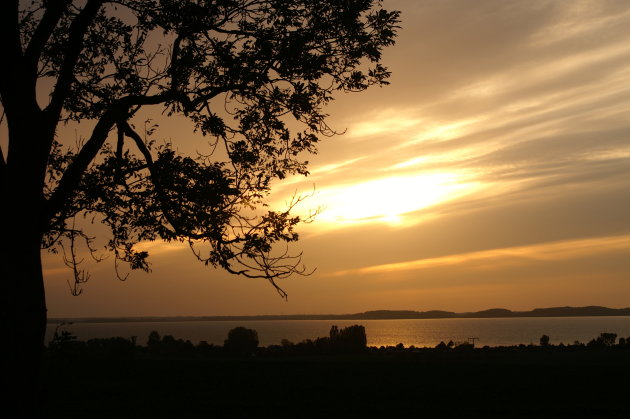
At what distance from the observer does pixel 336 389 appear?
24812 mm

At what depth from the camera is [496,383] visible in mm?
25750

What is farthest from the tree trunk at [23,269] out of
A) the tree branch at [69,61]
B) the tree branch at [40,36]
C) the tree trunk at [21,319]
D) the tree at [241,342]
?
the tree at [241,342]

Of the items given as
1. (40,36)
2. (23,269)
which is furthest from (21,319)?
(40,36)

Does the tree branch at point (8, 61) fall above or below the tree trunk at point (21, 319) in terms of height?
above

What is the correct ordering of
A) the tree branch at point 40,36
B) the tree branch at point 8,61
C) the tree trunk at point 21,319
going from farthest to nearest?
the tree branch at point 40,36, the tree branch at point 8,61, the tree trunk at point 21,319

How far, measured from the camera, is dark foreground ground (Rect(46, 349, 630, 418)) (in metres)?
19.4

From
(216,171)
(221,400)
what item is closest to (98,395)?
(221,400)

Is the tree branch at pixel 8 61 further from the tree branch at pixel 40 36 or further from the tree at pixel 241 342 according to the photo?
the tree at pixel 241 342

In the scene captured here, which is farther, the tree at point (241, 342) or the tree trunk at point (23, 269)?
the tree at point (241, 342)

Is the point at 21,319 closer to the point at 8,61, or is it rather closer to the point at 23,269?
the point at 23,269

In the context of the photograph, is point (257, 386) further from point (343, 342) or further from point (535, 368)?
point (343, 342)

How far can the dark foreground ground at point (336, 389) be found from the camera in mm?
19422

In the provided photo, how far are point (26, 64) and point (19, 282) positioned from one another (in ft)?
12.2

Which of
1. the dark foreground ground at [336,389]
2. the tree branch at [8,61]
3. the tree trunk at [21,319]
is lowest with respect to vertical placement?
the dark foreground ground at [336,389]
